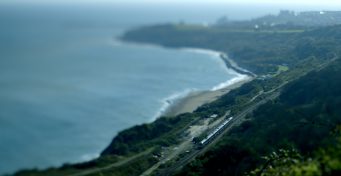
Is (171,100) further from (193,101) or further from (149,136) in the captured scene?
(149,136)

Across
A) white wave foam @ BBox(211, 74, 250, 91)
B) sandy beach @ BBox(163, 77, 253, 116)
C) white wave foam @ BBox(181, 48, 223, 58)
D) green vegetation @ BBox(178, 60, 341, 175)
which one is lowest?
green vegetation @ BBox(178, 60, 341, 175)

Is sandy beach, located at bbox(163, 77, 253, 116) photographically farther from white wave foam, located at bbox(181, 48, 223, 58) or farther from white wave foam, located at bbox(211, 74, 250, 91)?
white wave foam, located at bbox(181, 48, 223, 58)

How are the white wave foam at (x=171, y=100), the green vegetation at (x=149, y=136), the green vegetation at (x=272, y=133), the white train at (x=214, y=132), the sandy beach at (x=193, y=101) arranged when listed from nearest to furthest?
the green vegetation at (x=272, y=133) → the white train at (x=214, y=132) → the green vegetation at (x=149, y=136) → the sandy beach at (x=193, y=101) → the white wave foam at (x=171, y=100)

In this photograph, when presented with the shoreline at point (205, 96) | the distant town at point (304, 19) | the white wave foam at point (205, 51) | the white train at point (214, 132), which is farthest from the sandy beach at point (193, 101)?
the white wave foam at point (205, 51)

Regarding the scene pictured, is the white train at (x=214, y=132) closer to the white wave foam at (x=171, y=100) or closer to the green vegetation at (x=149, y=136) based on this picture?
the green vegetation at (x=149, y=136)

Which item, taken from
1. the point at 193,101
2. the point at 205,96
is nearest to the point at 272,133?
the point at 193,101

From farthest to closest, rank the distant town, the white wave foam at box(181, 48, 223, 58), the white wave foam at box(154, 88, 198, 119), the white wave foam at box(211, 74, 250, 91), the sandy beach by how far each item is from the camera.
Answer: the white wave foam at box(181, 48, 223, 58)
the distant town
the white wave foam at box(211, 74, 250, 91)
the white wave foam at box(154, 88, 198, 119)
the sandy beach

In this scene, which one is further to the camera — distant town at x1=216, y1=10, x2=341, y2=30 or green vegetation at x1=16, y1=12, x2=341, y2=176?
distant town at x1=216, y1=10, x2=341, y2=30

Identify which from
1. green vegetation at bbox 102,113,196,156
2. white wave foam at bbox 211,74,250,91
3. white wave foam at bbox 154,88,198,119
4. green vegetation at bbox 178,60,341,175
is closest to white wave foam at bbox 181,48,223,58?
white wave foam at bbox 211,74,250,91

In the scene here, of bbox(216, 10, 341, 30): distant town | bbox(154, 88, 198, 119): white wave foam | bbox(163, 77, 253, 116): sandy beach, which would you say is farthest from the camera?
bbox(216, 10, 341, 30): distant town

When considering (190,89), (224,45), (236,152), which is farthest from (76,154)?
(224,45)
